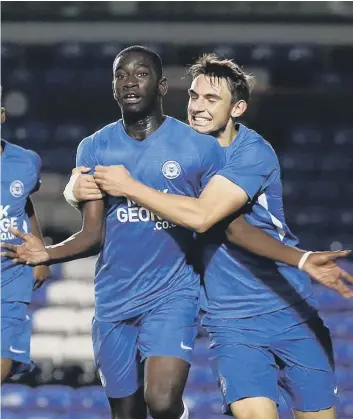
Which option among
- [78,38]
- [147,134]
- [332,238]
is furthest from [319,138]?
[147,134]

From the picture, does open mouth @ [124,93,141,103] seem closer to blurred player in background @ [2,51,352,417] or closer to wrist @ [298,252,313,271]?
blurred player in background @ [2,51,352,417]

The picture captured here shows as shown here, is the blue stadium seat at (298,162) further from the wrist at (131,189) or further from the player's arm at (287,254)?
the wrist at (131,189)

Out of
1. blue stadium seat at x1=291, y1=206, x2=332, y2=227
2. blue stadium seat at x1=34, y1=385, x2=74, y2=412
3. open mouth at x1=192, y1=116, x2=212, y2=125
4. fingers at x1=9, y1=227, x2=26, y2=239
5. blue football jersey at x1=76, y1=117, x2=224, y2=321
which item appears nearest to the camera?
fingers at x1=9, y1=227, x2=26, y2=239

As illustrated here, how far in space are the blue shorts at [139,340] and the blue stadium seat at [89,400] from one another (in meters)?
2.46

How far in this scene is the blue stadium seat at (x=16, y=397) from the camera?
249 inches

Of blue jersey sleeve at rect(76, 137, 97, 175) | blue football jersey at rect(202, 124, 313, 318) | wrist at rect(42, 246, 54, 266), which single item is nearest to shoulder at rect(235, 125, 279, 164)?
blue football jersey at rect(202, 124, 313, 318)

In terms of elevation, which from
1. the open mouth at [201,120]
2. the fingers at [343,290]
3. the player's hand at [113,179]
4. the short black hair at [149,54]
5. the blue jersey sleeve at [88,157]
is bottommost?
the fingers at [343,290]

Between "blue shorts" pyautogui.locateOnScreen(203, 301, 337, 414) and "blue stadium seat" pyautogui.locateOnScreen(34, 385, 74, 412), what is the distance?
264 centimetres

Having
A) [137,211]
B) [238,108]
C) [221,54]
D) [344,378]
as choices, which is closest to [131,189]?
[137,211]

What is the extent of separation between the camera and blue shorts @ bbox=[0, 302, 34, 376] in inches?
186

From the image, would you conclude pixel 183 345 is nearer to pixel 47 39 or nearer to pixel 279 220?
pixel 279 220

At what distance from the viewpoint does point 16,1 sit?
7.71 meters

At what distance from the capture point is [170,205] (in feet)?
12.0

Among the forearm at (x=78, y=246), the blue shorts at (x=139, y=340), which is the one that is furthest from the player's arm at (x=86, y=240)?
the blue shorts at (x=139, y=340)
